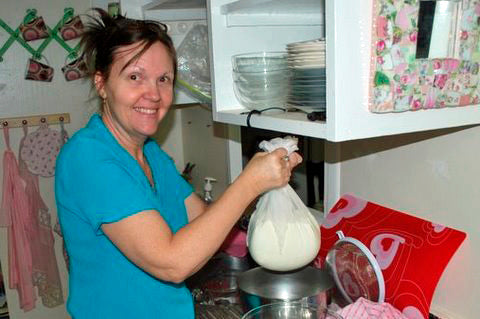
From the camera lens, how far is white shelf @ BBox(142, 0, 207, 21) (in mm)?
1435

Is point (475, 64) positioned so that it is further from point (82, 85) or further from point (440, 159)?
point (82, 85)

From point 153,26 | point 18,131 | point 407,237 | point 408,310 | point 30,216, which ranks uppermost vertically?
point 153,26

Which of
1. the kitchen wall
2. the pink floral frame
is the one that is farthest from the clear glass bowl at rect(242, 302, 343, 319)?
the pink floral frame

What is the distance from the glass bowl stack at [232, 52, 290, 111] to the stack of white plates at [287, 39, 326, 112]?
8 centimetres

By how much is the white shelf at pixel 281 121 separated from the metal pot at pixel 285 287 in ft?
1.24

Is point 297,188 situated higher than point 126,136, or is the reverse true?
point 126,136

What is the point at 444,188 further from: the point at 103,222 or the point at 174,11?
the point at 174,11

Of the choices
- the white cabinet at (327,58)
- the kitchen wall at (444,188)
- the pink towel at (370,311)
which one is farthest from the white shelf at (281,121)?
the pink towel at (370,311)

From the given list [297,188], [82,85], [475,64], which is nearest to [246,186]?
[475,64]

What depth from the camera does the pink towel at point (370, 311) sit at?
37.8 inches

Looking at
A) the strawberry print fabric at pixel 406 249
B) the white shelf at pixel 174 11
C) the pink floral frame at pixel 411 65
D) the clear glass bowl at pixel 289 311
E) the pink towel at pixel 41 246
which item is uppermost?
the white shelf at pixel 174 11

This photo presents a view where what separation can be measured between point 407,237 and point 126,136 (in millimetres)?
686

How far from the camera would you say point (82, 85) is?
7.30ft

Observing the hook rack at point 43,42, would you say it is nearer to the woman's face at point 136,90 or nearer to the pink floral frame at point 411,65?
the woman's face at point 136,90
